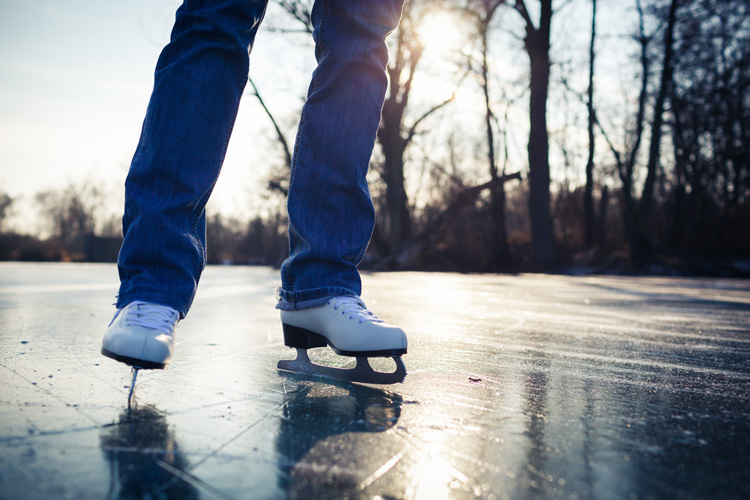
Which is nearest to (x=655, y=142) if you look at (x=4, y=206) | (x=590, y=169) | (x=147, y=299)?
(x=590, y=169)

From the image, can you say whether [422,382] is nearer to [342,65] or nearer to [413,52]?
[342,65]

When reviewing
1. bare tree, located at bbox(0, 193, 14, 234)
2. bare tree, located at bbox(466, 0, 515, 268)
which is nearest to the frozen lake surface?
bare tree, located at bbox(466, 0, 515, 268)

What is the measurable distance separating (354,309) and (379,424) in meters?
0.34

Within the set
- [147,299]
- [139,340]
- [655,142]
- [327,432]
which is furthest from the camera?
[655,142]

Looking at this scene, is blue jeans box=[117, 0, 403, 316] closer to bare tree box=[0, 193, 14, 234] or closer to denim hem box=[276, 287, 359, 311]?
denim hem box=[276, 287, 359, 311]

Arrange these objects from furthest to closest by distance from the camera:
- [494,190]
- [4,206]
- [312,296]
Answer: [4,206]
[494,190]
[312,296]

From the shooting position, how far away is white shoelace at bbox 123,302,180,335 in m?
0.85

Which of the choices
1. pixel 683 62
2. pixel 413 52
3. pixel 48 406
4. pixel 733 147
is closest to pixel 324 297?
pixel 48 406

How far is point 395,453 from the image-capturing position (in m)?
0.58

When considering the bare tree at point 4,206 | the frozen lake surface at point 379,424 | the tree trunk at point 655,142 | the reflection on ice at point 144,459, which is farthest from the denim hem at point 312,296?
the bare tree at point 4,206

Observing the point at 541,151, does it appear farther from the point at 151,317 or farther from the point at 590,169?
the point at 151,317

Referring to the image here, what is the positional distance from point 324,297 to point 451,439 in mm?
474

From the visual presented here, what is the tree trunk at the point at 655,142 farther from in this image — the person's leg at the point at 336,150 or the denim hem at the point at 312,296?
the denim hem at the point at 312,296

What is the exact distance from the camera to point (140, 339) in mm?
802
